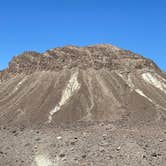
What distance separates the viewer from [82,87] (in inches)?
2478

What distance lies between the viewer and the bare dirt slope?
2384 cm

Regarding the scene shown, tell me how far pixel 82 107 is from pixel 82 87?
771 centimetres

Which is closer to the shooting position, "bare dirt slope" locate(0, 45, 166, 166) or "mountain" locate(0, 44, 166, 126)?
"bare dirt slope" locate(0, 45, 166, 166)

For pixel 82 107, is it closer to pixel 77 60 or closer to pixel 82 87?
pixel 82 87

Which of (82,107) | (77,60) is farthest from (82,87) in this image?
(77,60)

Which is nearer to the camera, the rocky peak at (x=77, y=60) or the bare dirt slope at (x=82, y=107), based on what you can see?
the bare dirt slope at (x=82, y=107)

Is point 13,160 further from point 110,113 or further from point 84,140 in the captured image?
point 110,113

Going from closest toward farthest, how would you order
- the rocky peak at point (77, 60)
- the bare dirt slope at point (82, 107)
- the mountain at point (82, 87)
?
the bare dirt slope at point (82, 107)
the mountain at point (82, 87)
the rocky peak at point (77, 60)

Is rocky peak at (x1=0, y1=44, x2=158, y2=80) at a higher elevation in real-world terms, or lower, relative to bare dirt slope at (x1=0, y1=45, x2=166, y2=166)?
higher

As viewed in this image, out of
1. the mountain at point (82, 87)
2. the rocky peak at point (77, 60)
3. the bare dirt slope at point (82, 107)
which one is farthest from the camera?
the rocky peak at point (77, 60)

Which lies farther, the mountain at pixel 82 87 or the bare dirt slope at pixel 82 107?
the mountain at pixel 82 87

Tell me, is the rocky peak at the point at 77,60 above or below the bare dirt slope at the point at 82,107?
above

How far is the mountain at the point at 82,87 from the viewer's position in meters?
54.0

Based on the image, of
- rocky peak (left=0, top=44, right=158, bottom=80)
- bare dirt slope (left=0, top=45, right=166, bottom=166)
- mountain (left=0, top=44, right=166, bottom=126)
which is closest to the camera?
bare dirt slope (left=0, top=45, right=166, bottom=166)
